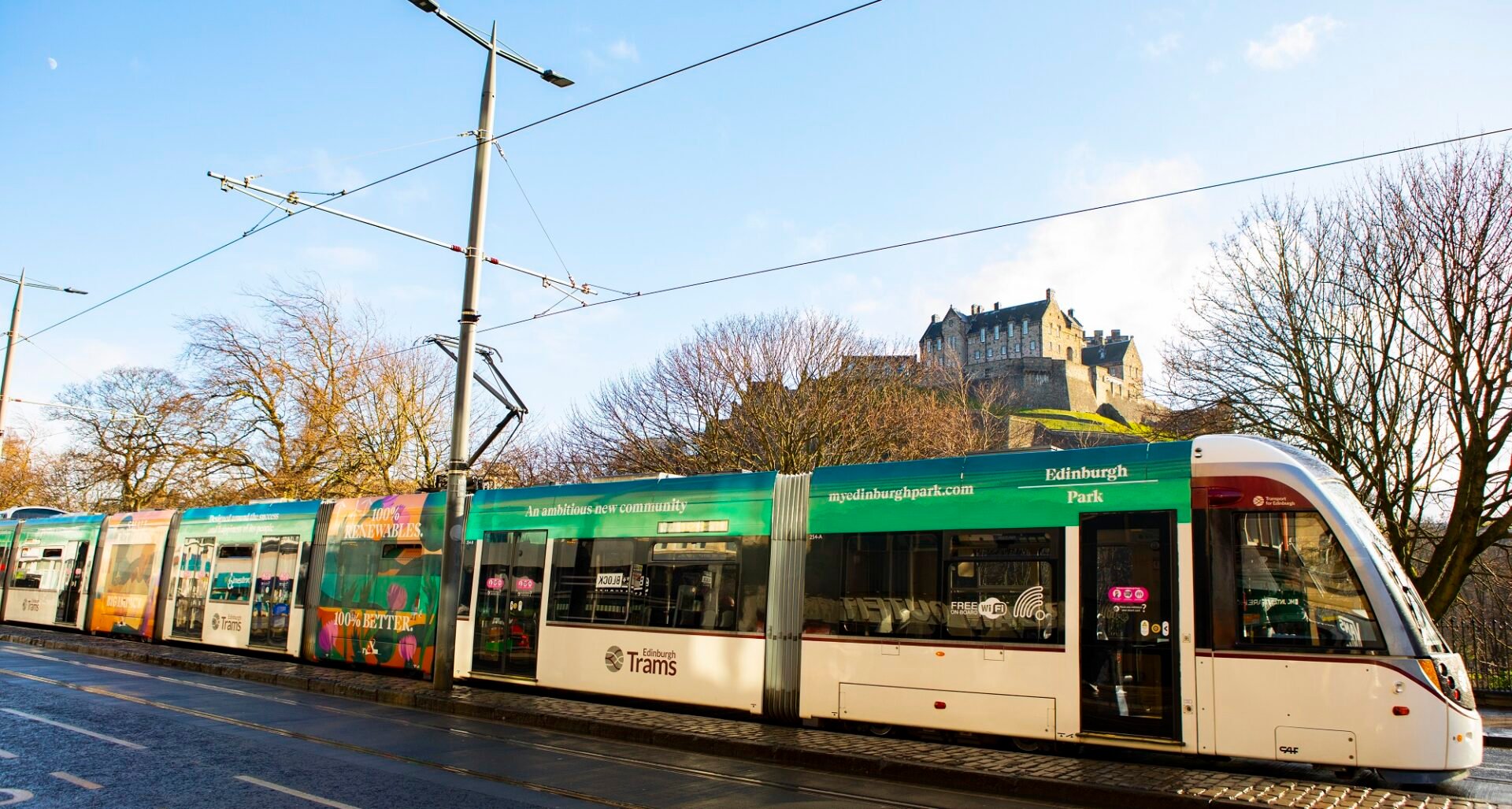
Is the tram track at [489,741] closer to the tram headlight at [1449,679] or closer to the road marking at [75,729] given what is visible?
the road marking at [75,729]

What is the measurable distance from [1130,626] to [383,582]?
13.3 meters

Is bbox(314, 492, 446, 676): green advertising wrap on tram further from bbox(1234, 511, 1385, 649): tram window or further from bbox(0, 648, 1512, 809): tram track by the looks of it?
bbox(1234, 511, 1385, 649): tram window

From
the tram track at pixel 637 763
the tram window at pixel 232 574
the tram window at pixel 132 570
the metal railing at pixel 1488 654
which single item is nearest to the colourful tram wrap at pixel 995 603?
the tram track at pixel 637 763

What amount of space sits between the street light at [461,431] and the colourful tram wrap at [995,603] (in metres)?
0.80

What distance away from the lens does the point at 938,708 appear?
34.9 ft

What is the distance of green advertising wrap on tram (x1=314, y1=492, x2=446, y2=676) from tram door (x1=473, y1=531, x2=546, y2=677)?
1233mm

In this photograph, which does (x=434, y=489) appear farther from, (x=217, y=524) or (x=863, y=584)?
(x=863, y=584)

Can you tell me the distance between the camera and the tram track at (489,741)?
8430mm

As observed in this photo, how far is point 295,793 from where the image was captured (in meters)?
7.93

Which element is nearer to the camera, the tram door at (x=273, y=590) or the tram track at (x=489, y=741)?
the tram track at (x=489, y=741)

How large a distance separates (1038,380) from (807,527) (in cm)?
10944

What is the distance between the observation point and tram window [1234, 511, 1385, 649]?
28.2ft

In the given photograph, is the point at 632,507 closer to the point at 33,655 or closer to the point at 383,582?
the point at 383,582

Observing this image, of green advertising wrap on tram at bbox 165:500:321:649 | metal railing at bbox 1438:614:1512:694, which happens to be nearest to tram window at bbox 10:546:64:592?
green advertising wrap on tram at bbox 165:500:321:649
